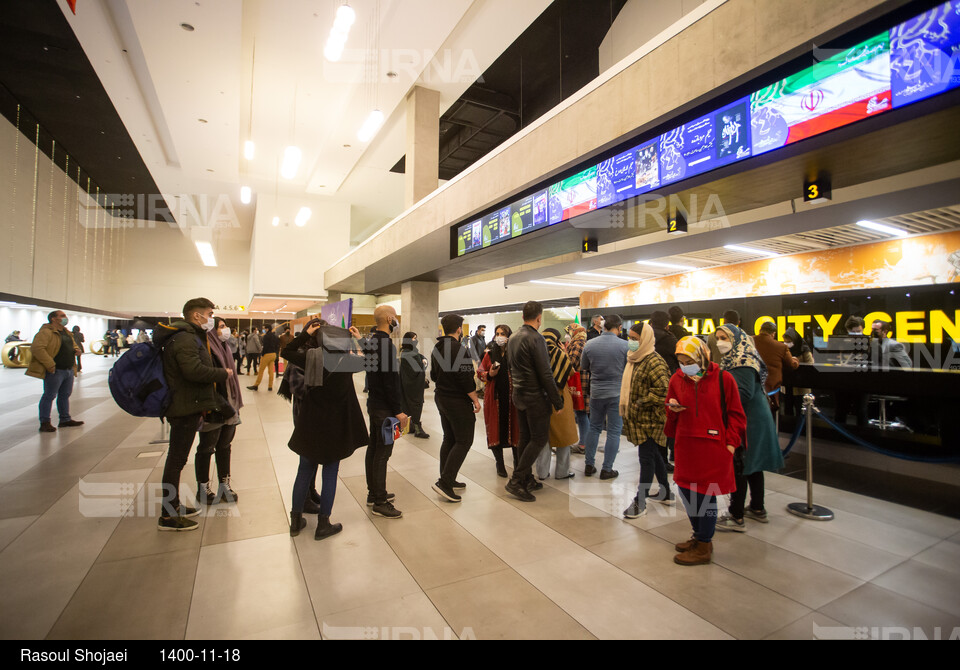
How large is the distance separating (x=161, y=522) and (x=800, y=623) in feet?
13.7

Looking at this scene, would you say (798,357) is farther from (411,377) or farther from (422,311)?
(422,311)

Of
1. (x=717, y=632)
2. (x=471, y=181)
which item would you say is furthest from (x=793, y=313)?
(x=717, y=632)

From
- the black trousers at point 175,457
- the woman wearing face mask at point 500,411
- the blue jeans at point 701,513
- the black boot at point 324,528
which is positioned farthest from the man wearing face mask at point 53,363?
the blue jeans at point 701,513

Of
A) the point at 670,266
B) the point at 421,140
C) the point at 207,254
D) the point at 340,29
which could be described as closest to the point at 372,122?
the point at 421,140

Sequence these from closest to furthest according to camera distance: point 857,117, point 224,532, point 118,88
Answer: point 857,117
point 224,532
point 118,88

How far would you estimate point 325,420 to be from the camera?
3148 mm

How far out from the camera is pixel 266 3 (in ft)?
23.0

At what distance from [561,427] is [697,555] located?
1.85 m

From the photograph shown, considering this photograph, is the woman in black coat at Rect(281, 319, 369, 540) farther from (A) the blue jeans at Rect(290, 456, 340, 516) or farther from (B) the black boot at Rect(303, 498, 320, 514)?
(B) the black boot at Rect(303, 498, 320, 514)

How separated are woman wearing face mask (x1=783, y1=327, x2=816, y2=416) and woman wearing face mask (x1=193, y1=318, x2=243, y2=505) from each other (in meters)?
6.63

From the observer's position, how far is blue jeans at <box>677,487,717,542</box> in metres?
2.74

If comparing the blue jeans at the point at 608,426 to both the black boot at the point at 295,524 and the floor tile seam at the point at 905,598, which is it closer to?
the floor tile seam at the point at 905,598

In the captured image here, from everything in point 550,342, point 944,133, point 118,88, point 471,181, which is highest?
point 118,88

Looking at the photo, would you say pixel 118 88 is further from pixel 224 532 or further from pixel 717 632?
pixel 717 632
